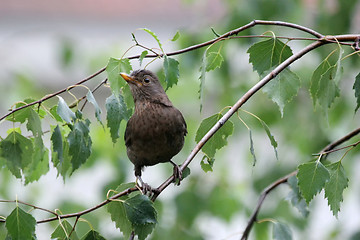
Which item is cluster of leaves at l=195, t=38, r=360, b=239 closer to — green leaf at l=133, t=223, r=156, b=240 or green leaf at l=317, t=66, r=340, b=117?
green leaf at l=317, t=66, r=340, b=117

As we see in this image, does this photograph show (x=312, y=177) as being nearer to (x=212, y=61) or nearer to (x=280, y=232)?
(x=212, y=61)

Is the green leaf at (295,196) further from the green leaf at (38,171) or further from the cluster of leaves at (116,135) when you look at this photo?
the green leaf at (38,171)

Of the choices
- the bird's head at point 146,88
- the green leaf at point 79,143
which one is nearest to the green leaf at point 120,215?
the green leaf at point 79,143

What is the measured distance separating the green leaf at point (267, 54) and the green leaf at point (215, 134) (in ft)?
0.82

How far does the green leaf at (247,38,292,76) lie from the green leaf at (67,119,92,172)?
2.28ft

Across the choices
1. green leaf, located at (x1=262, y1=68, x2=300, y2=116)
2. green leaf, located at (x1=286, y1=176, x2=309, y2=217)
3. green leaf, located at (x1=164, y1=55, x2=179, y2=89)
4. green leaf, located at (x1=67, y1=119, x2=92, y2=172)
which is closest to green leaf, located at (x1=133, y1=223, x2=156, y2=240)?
green leaf, located at (x1=67, y1=119, x2=92, y2=172)

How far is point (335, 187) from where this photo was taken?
223cm

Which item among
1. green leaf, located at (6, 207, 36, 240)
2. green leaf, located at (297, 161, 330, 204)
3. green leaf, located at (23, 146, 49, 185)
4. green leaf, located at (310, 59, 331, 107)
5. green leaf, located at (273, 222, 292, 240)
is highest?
green leaf, located at (23, 146, 49, 185)

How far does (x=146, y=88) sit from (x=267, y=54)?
40.5 inches

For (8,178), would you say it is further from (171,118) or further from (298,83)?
(298,83)

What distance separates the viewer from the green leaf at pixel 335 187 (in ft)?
7.26

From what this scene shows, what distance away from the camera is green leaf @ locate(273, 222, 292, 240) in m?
3.21

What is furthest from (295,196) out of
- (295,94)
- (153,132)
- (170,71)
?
(170,71)

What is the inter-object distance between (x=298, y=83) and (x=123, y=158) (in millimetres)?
2780
